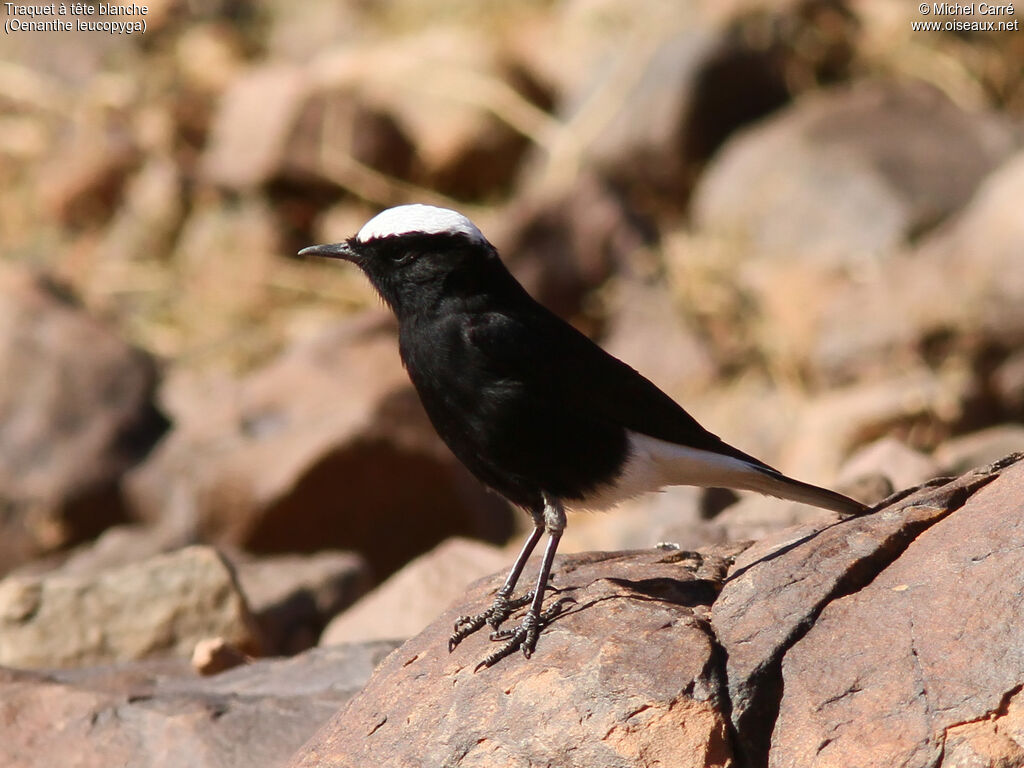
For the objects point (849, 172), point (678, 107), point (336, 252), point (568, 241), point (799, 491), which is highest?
point (678, 107)

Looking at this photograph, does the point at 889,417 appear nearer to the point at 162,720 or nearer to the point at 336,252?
the point at 336,252

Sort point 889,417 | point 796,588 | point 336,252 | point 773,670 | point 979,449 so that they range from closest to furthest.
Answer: point 773,670 < point 796,588 < point 336,252 < point 979,449 < point 889,417

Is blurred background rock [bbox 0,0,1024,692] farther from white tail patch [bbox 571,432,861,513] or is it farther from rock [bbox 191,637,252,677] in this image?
white tail patch [bbox 571,432,861,513]

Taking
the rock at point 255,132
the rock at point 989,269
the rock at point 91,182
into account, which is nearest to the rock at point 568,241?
the rock at point 255,132

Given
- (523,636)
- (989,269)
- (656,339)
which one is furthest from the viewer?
(656,339)

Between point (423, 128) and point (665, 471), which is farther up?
point (423, 128)

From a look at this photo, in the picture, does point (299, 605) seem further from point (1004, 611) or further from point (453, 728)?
point (1004, 611)

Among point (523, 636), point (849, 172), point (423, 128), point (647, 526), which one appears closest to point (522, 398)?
point (523, 636)
